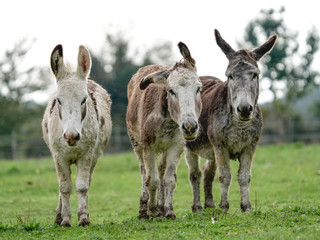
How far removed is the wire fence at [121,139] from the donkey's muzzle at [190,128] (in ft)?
78.8

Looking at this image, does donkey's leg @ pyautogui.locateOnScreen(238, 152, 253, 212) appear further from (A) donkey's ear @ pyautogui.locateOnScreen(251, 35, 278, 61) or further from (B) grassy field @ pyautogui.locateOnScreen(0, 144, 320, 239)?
(A) donkey's ear @ pyautogui.locateOnScreen(251, 35, 278, 61)

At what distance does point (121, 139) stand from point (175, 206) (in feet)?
74.6

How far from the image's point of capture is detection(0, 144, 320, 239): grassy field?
6.21 meters

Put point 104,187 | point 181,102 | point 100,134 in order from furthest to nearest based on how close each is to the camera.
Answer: point 104,187
point 100,134
point 181,102

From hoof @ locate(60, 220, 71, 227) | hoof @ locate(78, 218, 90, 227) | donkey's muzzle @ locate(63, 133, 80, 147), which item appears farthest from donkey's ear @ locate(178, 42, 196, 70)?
hoof @ locate(60, 220, 71, 227)

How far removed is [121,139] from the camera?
33281 mm

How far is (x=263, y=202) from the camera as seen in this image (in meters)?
10.4

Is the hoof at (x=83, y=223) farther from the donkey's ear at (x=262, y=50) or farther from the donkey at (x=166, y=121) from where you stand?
the donkey's ear at (x=262, y=50)

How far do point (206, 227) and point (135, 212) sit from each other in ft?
12.6

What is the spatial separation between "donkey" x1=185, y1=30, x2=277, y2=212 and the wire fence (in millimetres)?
22660

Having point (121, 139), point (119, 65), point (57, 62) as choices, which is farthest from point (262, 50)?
point (119, 65)

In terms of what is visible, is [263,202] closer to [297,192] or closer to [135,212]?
[297,192]

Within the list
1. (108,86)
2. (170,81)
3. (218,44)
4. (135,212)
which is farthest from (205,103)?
(108,86)

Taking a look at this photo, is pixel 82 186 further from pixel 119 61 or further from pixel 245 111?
pixel 119 61
